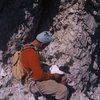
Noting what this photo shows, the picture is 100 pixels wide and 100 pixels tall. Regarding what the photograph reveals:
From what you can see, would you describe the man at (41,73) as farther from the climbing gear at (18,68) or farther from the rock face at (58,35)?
the rock face at (58,35)

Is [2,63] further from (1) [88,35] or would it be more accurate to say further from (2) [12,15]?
(1) [88,35]

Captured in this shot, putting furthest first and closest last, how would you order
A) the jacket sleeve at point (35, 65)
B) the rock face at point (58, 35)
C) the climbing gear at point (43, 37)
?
the rock face at point (58, 35) < the climbing gear at point (43, 37) < the jacket sleeve at point (35, 65)

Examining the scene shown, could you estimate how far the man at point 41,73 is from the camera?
5.83m

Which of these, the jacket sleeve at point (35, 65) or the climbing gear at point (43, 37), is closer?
the jacket sleeve at point (35, 65)

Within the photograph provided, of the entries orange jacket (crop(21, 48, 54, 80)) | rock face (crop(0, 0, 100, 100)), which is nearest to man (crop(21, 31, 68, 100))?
orange jacket (crop(21, 48, 54, 80))

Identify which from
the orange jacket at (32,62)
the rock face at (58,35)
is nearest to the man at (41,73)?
the orange jacket at (32,62)

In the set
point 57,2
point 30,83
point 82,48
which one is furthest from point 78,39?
point 30,83

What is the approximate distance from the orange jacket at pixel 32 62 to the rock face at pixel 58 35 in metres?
0.73

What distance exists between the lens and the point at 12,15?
643 cm

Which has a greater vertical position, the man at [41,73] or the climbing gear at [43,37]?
the climbing gear at [43,37]

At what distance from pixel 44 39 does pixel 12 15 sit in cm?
83

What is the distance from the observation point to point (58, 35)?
694 cm

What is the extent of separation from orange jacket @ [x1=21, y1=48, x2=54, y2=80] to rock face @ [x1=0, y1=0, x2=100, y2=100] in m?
0.73

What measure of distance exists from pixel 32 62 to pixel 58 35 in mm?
1322
